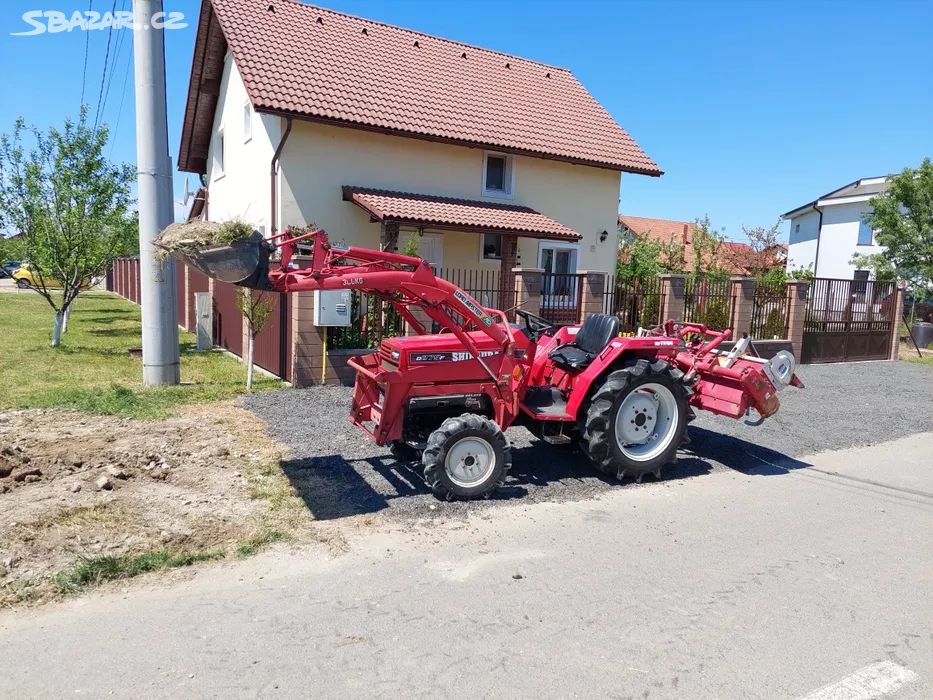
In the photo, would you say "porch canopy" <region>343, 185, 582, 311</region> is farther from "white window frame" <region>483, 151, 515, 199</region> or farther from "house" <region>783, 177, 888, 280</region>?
"house" <region>783, 177, 888, 280</region>

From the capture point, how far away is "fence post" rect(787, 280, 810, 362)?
15133 mm

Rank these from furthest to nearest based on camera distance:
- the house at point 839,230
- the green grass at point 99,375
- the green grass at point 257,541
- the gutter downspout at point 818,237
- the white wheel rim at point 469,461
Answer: the gutter downspout at point 818,237 → the house at point 839,230 → the green grass at point 99,375 → the white wheel rim at point 469,461 → the green grass at point 257,541

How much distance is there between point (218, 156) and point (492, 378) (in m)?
16.3

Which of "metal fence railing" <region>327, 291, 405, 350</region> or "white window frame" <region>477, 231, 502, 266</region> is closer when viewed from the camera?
"metal fence railing" <region>327, 291, 405, 350</region>

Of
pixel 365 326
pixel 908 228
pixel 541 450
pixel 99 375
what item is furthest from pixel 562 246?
pixel 908 228

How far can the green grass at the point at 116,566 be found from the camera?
396 centimetres

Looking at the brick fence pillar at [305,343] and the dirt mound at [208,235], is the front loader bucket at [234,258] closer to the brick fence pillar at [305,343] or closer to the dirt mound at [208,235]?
the dirt mound at [208,235]

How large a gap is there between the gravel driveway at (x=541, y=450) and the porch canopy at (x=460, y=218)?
4842 millimetres

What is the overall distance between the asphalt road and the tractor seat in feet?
5.07

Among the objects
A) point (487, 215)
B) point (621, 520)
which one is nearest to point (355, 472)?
point (621, 520)

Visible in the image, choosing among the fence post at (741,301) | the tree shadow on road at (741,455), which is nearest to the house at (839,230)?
the fence post at (741,301)

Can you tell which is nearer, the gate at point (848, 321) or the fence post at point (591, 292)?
the fence post at point (591, 292)

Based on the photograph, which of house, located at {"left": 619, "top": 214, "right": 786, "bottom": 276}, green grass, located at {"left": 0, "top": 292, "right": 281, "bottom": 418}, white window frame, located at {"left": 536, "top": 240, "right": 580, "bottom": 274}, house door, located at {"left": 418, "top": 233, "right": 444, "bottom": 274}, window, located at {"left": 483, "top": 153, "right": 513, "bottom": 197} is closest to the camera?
green grass, located at {"left": 0, "top": 292, "right": 281, "bottom": 418}

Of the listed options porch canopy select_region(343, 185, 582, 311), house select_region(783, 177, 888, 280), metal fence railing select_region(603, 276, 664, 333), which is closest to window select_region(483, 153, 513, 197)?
porch canopy select_region(343, 185, 582, 311)
